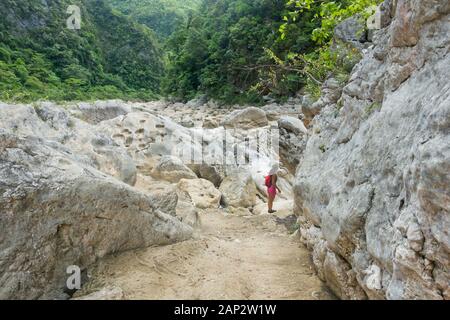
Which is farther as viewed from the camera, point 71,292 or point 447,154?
point 71,292

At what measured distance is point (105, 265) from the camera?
4078mm

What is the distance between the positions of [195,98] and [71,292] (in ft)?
118

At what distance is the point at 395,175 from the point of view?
105 inches

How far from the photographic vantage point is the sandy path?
3750 mm

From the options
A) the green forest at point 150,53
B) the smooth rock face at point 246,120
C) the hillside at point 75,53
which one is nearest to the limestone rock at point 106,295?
the smooth rock face at point 246,120

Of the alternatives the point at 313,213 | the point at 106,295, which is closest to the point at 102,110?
the point at 313,213

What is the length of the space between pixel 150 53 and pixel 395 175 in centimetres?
6715

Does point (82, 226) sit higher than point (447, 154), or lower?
lower

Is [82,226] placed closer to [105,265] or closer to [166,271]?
[105,265]

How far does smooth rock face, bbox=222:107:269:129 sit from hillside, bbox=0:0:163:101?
1632 cm

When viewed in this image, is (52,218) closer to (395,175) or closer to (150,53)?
(395,175)

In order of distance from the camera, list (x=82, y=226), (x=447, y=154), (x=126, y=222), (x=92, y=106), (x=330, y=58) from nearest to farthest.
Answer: (x=447, y=154) → (x=82, y=226) → (x=126, y=222) → (x=330, y=58) → (x=92, y=106)

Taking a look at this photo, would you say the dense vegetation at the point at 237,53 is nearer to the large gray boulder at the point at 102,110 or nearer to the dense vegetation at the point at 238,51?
the dense vegetation at the point at 238,51

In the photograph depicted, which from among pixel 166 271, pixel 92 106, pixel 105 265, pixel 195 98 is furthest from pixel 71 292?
pixel 195 98
